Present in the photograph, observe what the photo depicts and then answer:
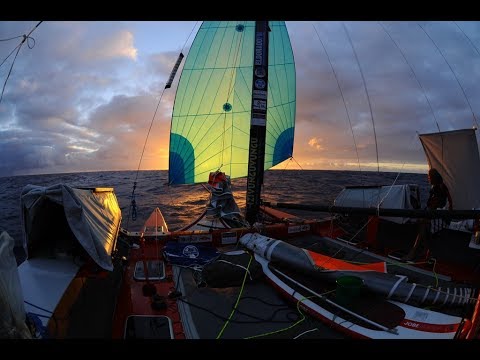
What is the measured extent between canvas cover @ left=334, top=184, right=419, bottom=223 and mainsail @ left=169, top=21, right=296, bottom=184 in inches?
112

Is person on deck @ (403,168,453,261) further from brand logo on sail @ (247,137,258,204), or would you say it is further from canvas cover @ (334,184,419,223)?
brand logo on sail @ (247,137,258,204)

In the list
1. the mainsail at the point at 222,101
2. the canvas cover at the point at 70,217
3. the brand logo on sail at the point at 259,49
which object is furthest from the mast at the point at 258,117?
the canvas cover at the point at 70,217

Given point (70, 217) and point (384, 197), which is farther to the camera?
point (384, 197)

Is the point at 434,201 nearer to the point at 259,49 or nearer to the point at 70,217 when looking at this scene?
the point at 259,49

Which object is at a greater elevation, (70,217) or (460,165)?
(460,165)

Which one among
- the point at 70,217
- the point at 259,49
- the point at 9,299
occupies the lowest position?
the point at 9,299

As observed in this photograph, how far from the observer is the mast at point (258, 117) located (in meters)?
7.54

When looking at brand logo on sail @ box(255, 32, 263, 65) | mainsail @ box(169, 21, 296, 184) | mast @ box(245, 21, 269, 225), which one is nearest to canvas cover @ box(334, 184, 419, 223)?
mast @ box(245, 21, 269, 225)

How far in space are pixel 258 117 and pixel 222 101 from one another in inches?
102

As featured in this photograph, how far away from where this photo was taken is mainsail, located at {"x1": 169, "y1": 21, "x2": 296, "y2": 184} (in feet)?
31.7

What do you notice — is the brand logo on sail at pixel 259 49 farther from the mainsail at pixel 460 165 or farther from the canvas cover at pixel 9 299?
the canvas cover at pixel 9 299

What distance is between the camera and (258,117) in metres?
7.55

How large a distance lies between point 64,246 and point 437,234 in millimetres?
8105

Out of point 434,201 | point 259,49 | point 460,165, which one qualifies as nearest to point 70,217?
point 259,49
